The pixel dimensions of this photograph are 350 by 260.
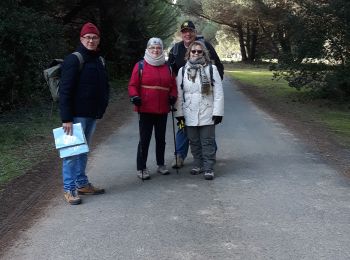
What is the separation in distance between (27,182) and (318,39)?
12410 mm

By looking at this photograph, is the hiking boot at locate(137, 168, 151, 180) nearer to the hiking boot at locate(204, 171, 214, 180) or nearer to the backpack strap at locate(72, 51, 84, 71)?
the hiking boot at locate(204, 171, 214, 180)

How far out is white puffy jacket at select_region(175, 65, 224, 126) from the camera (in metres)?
6.51

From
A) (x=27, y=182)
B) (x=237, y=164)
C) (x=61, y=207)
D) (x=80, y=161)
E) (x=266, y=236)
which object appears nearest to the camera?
(x=266, y=236)

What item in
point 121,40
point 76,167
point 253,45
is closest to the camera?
point 76,167

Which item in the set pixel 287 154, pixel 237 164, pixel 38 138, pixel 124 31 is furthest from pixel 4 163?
pixel 124 31

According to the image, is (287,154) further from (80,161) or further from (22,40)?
(22,40)

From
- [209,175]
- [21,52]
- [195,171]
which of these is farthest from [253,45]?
[209,175]

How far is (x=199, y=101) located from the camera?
6559 millimetres

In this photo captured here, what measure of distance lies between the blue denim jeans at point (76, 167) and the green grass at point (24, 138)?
4.28ft

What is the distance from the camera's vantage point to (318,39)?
16.2 metres

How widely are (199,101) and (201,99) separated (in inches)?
1.5

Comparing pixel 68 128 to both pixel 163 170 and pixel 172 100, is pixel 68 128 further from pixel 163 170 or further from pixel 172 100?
pixel 163 170

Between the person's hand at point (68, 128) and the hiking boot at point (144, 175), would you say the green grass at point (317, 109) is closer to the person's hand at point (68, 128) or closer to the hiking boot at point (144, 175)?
the hiking boot at point (144, 175)

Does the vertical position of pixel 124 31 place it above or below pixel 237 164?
above
